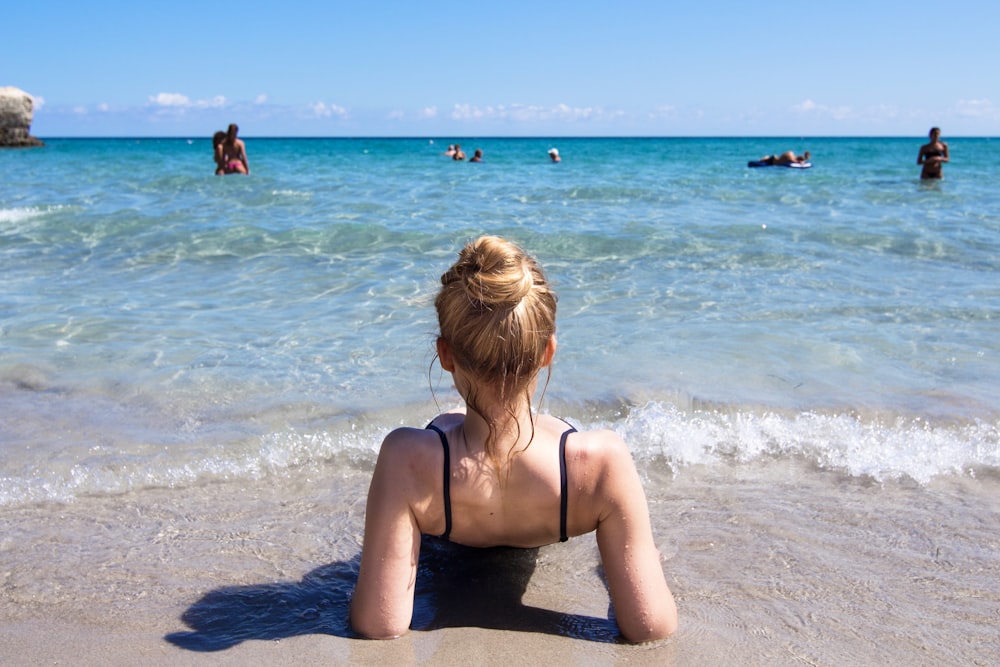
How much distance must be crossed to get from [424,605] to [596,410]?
6.29 feet

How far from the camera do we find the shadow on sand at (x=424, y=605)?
85.9 inches

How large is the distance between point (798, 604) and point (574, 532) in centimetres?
71

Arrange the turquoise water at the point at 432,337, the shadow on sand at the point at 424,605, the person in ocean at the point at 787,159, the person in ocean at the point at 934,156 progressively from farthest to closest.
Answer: the person in ocean at the point at 787,159, the person in ocean at the point at 934,156, the turquoise water at the point at 432,337, the shadow on sand at the point at 424,605

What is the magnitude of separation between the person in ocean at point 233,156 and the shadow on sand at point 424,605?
15.1 m

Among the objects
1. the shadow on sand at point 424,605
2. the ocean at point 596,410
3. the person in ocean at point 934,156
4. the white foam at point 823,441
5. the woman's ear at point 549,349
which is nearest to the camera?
the woman's ear at point 549,349

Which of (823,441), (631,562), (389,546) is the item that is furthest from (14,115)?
(631,562)

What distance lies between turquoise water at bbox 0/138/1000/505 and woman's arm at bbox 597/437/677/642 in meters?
0.78

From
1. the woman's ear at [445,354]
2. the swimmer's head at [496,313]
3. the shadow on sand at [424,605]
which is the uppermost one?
the swimmer's head at [496,313]

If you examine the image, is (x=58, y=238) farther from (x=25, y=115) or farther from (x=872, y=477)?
(x=25, y=115)

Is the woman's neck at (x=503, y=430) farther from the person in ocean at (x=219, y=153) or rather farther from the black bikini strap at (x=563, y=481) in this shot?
the person in ocean at (x=219, y=153)

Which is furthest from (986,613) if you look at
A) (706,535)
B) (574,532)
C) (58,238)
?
(58,238)

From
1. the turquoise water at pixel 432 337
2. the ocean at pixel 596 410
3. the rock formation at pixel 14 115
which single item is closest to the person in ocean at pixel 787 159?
the turquoise water at pixel 432 337

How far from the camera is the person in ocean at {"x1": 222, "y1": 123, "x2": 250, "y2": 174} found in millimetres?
16516

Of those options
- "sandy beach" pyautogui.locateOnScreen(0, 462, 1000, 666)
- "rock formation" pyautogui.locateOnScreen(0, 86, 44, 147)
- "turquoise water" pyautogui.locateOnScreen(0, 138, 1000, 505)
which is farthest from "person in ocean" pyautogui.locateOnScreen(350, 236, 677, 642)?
"rock formation" pyautogui.locateOnScreen(0, 86, 44, 147)
